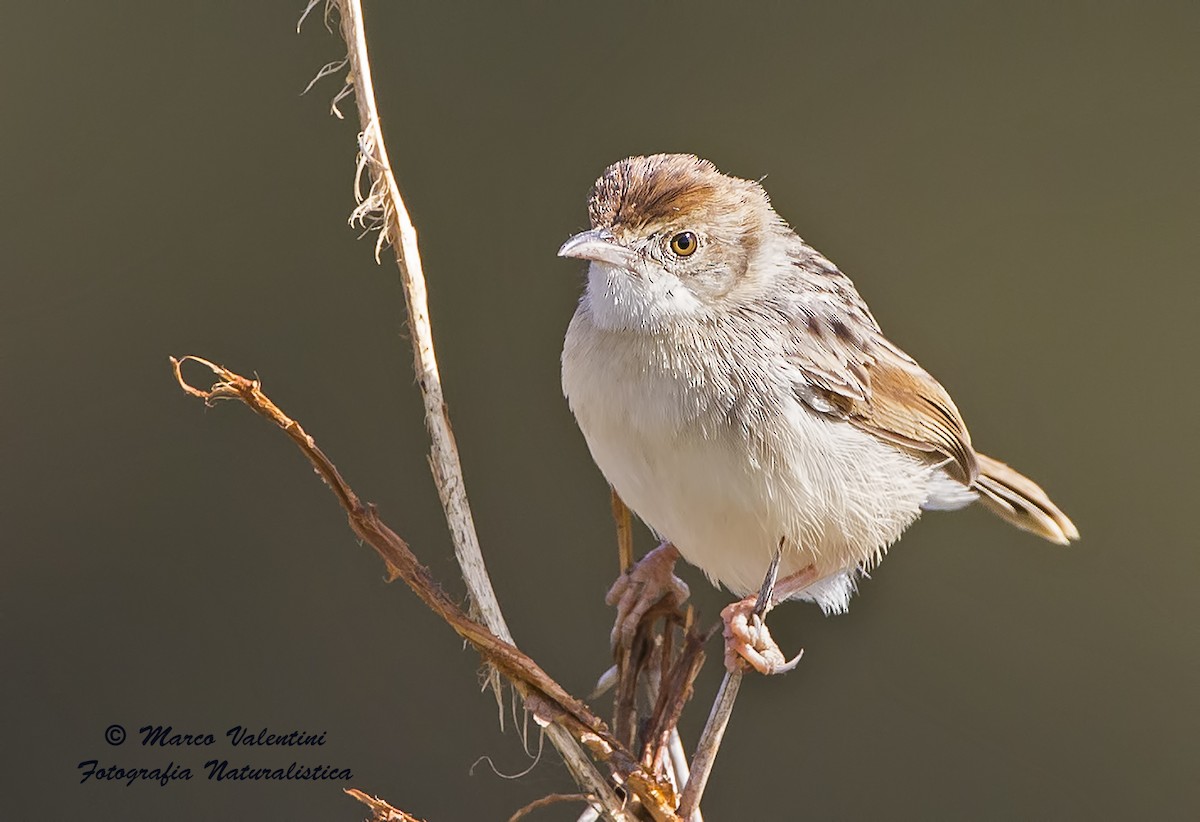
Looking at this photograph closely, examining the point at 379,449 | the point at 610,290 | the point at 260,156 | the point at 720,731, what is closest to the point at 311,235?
the point at 260,156

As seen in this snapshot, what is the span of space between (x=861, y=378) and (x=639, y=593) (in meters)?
0.54

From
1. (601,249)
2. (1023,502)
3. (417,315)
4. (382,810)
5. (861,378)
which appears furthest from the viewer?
(1023,502)

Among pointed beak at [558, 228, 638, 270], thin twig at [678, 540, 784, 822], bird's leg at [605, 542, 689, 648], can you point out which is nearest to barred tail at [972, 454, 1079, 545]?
bird's leg at [605, 542, 689, 648]

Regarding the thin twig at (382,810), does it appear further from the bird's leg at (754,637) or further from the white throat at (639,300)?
the white throat at (639,300)

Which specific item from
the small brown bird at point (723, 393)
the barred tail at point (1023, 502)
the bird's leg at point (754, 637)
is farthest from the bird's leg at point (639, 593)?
the barred tail at point (1023, 502)

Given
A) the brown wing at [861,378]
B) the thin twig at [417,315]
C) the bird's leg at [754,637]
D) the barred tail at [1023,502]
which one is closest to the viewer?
the thin twig at [417,315]

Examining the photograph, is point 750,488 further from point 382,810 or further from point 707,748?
point 382,810

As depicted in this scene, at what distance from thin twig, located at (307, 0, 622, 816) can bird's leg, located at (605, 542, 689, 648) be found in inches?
10.6

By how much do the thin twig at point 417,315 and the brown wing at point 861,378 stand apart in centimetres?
66

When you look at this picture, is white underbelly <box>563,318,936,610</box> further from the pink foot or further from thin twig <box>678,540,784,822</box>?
thin twig <box>678,540,784,822</box>

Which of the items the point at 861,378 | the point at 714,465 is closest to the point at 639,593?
the point at 714,465

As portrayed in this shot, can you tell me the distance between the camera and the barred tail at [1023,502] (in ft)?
8.32

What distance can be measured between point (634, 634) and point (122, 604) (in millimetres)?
2289

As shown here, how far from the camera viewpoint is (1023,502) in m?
2.55
